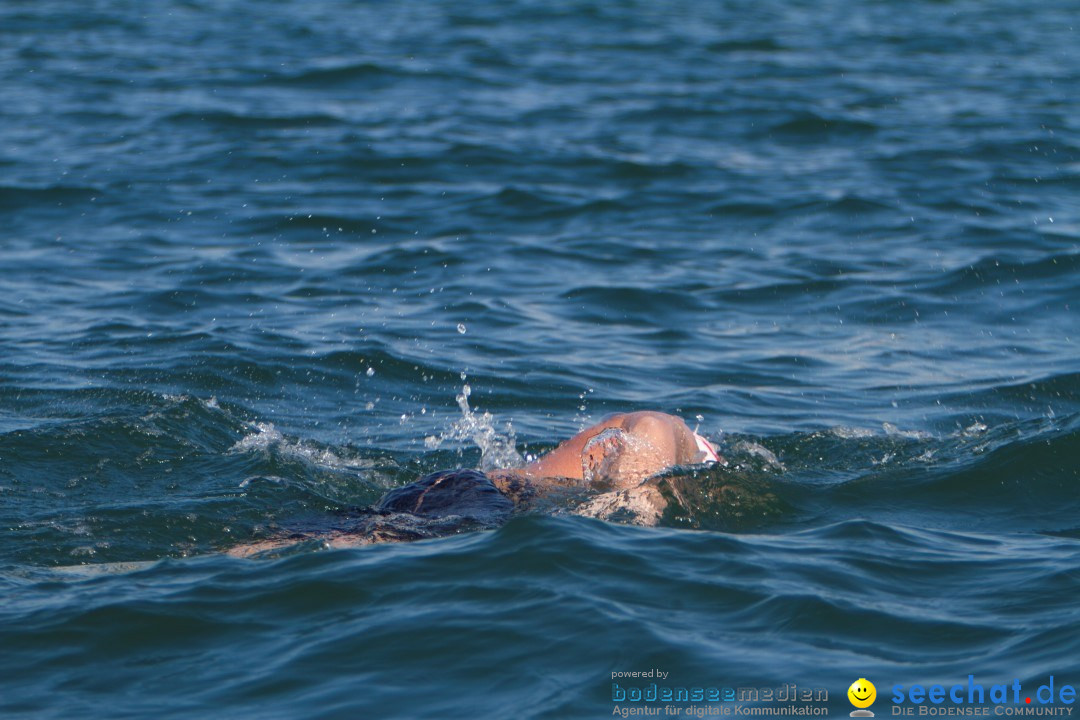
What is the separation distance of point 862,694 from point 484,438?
4.44 meters

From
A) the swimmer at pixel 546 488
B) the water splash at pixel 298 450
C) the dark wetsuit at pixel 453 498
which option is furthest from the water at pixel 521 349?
the dark wetsuit at pixel 453 498

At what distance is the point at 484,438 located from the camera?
9055 mm

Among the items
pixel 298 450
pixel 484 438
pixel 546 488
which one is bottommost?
pixel 484 438

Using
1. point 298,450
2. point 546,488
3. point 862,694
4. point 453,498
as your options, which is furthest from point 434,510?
point 862,694

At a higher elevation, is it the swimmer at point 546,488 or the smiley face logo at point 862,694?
the smiley face logo at point 862,694

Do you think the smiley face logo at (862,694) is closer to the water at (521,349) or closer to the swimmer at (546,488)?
the water at (521,349)

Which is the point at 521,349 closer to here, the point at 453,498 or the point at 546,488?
the point at 546,488

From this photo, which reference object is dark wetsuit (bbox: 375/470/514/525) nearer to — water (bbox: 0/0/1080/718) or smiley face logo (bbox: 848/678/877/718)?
water (bbox: 0/0/1080/718)

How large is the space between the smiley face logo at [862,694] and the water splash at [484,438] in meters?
3.76

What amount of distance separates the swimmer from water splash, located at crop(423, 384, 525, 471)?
1.23m

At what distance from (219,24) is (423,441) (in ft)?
56.2

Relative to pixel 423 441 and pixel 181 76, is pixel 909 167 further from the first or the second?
pixel 181 76

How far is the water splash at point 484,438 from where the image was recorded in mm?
8672

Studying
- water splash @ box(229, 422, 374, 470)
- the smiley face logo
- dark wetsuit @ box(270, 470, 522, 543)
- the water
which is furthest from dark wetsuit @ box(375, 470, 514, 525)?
the smiley face logo
